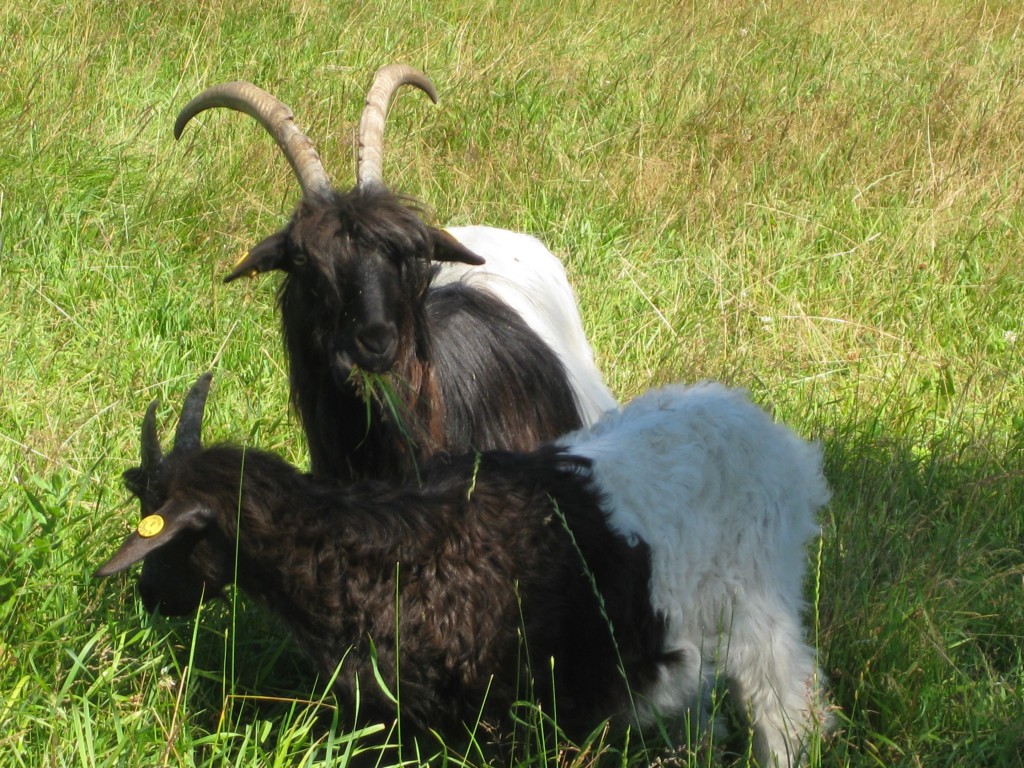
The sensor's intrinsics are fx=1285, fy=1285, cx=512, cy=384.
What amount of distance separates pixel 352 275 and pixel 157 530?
1.31 meters

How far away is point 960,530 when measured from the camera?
4.44 metres

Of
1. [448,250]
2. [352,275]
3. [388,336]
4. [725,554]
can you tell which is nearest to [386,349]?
[388,336]

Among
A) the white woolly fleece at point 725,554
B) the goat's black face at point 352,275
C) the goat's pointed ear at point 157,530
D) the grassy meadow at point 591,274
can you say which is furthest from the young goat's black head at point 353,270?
the goat's pointed ear at point 157,530

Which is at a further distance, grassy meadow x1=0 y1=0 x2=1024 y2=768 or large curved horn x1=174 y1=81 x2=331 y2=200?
large curved horn x1=174 y1=81 x2=331 y2=200

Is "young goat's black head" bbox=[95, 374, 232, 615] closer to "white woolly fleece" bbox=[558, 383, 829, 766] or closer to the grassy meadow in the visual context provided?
the grassy meadow

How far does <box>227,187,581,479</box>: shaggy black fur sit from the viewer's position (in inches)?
159

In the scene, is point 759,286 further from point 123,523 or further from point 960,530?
point 123,523

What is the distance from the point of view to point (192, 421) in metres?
3.39

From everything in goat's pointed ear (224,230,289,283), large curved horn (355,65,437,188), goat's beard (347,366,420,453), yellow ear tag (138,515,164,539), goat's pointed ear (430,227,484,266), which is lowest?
goat's beard (347,366,420,453)

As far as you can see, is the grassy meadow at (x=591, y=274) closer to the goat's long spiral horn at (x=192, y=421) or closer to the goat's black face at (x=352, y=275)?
the goat's long spiral horn at (x=192, y=421)

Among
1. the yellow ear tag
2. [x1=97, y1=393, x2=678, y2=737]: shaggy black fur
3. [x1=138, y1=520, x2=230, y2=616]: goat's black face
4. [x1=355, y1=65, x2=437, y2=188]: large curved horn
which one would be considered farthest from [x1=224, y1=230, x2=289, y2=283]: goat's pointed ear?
the yellow ear tag

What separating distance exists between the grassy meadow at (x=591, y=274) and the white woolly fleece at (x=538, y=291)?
1.70 feet

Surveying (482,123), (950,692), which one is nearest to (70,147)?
(482,123)

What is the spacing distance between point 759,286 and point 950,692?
300 centimetres
